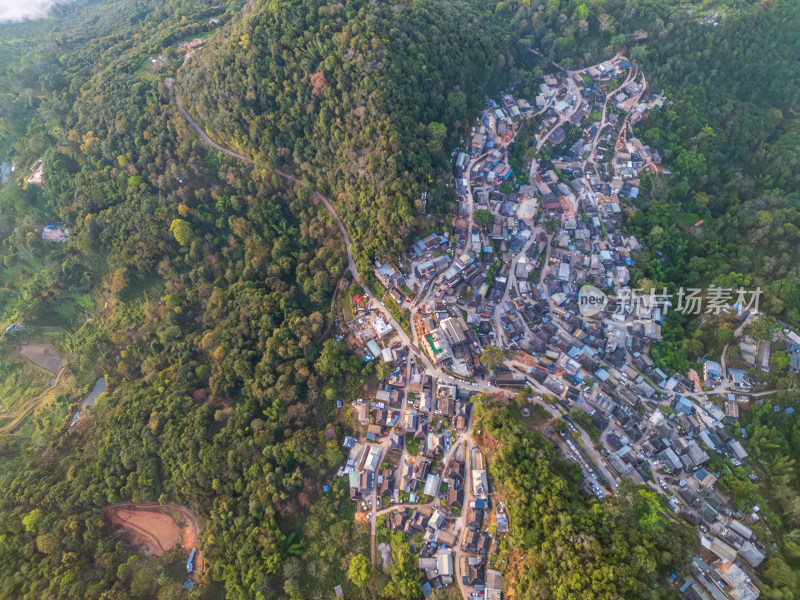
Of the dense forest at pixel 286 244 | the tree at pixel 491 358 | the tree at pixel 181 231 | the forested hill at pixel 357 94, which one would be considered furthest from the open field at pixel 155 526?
the tree at pixel 491 358

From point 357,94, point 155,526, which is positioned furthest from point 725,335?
point 155,526

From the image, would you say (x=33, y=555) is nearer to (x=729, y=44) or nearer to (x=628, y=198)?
(x=628, y=198)

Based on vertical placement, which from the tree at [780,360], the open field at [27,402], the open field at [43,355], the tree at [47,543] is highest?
the tree at [780,360]

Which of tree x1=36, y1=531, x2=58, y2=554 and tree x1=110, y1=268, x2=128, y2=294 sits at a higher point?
tree x1=110, y1=268, x2=128, y2=294

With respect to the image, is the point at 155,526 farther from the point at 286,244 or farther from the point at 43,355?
the point at 43,355

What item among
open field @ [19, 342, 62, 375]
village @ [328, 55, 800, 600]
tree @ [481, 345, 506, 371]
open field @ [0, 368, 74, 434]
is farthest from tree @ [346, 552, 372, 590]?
open field @ [19, 342, 62, 375]

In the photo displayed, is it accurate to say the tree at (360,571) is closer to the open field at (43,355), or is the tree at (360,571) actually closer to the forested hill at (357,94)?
the forested hill at (357,94)

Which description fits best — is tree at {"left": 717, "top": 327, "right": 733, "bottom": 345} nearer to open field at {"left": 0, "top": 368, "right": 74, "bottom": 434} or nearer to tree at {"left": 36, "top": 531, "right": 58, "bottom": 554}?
tree at {"left": 36, "top": 531, "right": 58, "bottom": 554}
